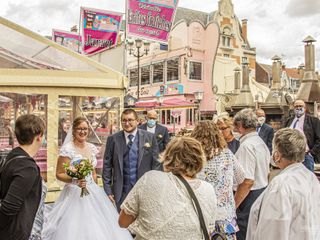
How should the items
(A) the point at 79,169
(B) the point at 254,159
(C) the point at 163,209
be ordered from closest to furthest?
(C) the point at 163,209 → (B) the point at 254,159 → (A) the point at 79,169

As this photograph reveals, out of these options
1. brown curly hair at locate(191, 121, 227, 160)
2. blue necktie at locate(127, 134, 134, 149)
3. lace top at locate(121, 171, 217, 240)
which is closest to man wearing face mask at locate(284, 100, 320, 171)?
blue necktie at locate(127, 134, 134, 149)

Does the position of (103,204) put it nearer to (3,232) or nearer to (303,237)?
(3,232)

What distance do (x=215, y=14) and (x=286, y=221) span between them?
1368 inches

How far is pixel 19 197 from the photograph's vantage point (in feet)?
7.68

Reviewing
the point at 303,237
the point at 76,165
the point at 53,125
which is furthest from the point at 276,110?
the point at 303,237

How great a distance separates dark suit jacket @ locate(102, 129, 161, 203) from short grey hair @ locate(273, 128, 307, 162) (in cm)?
245

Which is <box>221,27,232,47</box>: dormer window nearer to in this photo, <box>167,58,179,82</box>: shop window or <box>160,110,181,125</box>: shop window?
<box>167,58,179,82</box>: shop window

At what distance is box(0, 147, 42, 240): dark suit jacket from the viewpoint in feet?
7.66

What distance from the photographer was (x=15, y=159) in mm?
2443

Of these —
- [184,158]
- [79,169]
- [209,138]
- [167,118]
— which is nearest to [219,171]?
[209,138]

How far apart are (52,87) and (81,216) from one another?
265 cm

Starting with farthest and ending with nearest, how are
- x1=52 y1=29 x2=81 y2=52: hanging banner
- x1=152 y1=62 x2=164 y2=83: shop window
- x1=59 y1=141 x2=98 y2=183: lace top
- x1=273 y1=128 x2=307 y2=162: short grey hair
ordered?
1. x1=152 y1=62 x2=164 y2=83: shop window
2. x1=52 y1=29 x2=81 y2=52: hanging banner
3. x1=59 y1=141 x2=98 y2=183: lace top
4. x1=273 y1=128 x2=307 y2=162: short grey hair

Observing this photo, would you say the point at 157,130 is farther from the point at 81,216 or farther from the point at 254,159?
the point at 254,159

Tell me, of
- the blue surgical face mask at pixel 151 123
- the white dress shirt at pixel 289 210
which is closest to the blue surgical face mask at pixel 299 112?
the blue surgical face mask at pixel 151 123
